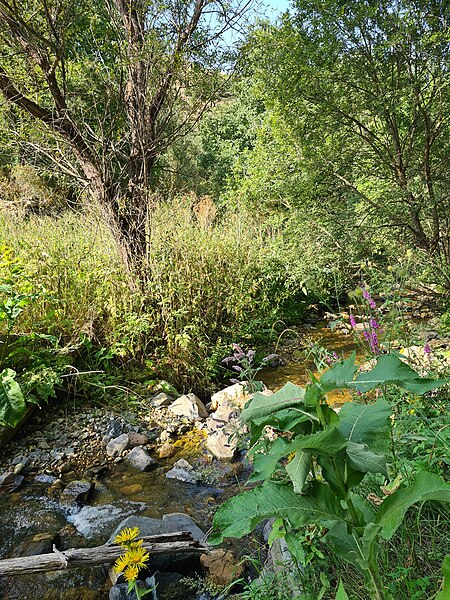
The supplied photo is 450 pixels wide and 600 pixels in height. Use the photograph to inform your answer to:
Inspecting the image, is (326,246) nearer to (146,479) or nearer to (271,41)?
(271,41)

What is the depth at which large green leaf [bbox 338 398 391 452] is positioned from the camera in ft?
2.65

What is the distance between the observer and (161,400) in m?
3.89

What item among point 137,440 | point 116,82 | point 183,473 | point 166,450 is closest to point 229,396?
point 166,450

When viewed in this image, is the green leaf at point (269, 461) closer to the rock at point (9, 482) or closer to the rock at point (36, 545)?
the rock at point (36, 545)

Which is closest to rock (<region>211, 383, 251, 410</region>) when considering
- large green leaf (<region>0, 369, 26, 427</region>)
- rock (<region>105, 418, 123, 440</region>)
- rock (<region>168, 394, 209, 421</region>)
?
rock (<region>168, 394, 209, 421</region>)

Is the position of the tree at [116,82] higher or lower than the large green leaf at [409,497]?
higher

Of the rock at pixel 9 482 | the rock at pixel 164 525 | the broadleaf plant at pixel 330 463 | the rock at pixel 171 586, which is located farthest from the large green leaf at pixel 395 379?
the rock at pixel 9 482

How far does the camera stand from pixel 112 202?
13.0 ft

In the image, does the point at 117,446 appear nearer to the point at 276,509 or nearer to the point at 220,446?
the point at 220,446

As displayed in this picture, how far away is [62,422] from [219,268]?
2.23 meters

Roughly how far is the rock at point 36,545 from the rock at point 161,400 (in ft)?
5.02

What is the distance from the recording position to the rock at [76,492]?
2.78 meters

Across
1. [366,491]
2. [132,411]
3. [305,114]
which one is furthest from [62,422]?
[305,114]

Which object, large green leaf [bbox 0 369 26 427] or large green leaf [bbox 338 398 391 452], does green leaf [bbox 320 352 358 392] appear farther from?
large green leaf [bbox 0 369 26 427]
